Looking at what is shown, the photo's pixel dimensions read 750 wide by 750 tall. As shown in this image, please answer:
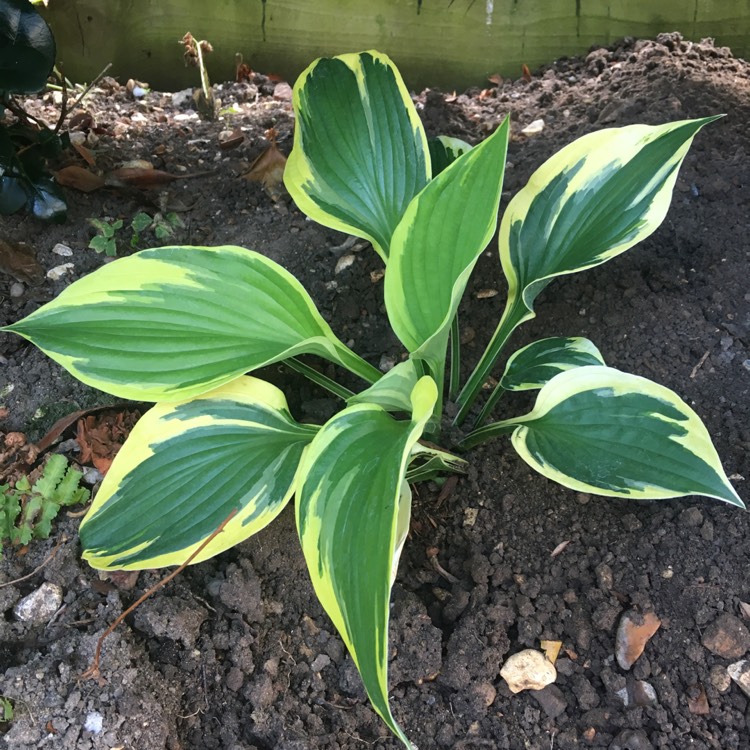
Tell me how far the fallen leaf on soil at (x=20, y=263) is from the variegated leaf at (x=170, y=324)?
0.44m

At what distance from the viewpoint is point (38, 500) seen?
1069 millimetres

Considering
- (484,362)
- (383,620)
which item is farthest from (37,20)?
(383,620)

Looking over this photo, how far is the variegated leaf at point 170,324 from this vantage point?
97 centimetres

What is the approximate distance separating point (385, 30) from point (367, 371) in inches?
42.6

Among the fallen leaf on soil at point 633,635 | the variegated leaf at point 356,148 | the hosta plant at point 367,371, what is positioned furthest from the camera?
the variegated leaf at point 356,148

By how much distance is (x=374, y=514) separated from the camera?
80 cm

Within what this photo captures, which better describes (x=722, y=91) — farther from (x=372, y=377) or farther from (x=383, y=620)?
(x=383, y=620)

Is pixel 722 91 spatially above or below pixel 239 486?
above

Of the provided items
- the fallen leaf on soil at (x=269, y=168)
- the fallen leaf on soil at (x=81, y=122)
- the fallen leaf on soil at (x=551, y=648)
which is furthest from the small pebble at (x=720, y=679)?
the fallen leaf on soil at (x=81, y=122)

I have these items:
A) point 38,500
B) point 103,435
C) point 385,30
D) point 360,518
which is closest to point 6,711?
point 38,500

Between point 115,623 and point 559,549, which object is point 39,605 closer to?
point 115,623

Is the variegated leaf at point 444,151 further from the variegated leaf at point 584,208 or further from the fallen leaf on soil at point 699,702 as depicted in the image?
the fallen leaf on soil at point 699,702

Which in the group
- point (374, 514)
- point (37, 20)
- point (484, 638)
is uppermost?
point (37, 20)

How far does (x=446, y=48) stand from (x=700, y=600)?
1474 millimetres
